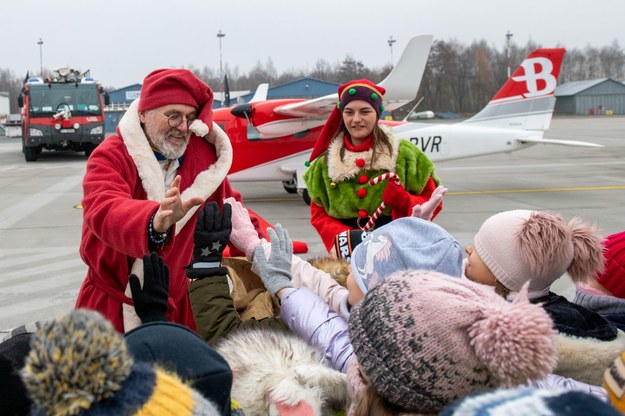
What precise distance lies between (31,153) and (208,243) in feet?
66.5

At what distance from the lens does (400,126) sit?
11.7m

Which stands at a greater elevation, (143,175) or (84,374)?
(143,175)

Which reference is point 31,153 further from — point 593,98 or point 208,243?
point 593,98

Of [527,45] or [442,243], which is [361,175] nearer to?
[442,243]

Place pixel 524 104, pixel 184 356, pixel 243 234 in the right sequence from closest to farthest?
pixel 184 356
pixel 243 234
pixel 524 104

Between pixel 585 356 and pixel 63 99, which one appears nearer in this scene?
pixel 585 356

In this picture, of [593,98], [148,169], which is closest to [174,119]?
[148,169]

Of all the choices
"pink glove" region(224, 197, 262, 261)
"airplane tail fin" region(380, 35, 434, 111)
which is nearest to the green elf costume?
"pink glove" region(224, 197, 262, 261)

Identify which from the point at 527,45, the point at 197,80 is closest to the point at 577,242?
the point at 197,80

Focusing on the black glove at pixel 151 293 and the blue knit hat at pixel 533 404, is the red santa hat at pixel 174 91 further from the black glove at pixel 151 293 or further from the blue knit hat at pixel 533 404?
the blue knit hat at pixel 533 404

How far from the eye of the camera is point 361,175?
362cm

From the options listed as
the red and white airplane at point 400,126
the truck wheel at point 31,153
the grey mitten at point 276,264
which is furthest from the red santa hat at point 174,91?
the truck wheel at point 31,153

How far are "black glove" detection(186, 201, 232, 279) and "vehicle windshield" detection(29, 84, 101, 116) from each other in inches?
774

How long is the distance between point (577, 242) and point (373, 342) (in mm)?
1186
